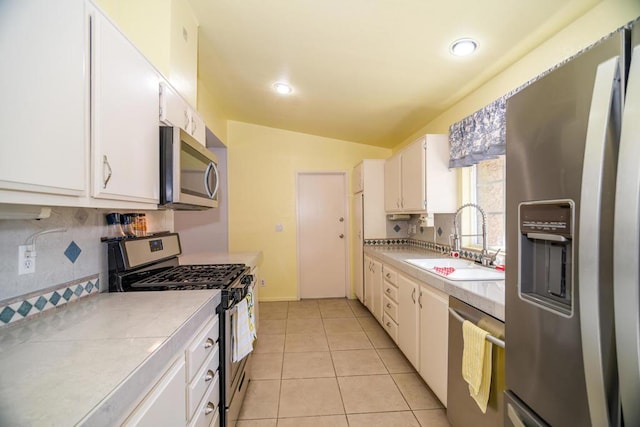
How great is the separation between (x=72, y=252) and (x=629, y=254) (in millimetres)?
1910

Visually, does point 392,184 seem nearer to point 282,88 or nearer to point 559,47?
point 282,88

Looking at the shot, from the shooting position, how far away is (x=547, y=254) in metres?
0.84

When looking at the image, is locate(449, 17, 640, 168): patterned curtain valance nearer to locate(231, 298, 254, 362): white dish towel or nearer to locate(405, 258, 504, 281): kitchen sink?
locate(405, 258, 504, 281): kitchen sink

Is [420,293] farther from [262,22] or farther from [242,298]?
[262,22]

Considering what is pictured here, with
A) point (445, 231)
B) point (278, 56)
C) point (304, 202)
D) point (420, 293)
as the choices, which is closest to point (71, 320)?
point (420, 293)

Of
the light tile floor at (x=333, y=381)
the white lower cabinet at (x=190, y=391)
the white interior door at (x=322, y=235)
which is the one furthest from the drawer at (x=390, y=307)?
the white lower cabinet at (x=190, y=391)

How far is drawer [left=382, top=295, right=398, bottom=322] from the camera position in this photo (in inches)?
96.0

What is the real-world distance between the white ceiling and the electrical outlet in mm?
1713

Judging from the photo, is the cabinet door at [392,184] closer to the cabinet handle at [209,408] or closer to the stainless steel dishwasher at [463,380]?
the stainless steel dishwasher at [463,380]

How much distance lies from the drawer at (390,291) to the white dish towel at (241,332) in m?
→ 1.38

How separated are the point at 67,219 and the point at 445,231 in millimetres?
2886

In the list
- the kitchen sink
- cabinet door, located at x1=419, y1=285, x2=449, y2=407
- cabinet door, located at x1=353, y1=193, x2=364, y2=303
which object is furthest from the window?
cabinet door, located at x1=353, y1=193, x2=364, y2=303

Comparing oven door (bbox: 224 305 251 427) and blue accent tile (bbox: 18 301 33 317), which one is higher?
blue accent tile (bbox: 18 301 33 317)

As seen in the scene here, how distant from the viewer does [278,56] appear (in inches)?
85.0
